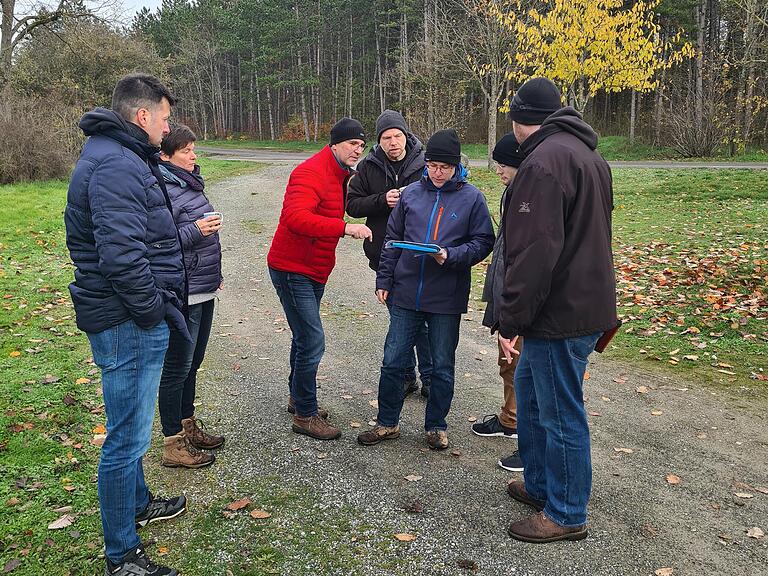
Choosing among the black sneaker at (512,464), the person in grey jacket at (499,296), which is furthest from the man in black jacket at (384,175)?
the black sneaker at (512,464)

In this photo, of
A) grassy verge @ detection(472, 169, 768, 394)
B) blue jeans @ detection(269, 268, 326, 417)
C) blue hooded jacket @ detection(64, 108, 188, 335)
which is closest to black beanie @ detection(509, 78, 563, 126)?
blue jeans @ detection(269, 268, 326, 417)

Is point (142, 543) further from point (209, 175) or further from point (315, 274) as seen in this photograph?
point (209, 175)

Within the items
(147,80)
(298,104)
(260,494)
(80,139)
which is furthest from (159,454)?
(298,104)

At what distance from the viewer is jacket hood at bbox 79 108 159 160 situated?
2.80 m

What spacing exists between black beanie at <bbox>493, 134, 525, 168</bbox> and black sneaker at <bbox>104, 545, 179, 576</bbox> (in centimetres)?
296

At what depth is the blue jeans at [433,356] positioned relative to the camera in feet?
14.0

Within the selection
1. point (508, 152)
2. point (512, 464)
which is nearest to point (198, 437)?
point (512, 464)

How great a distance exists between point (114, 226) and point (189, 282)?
4.24 ft

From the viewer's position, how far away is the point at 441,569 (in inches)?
124

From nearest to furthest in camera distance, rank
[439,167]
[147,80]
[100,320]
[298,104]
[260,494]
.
Answer: [100,320]
[147,80]
[260,494]
[439,167]
[298,104]

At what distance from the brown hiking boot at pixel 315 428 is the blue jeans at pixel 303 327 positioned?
0.15ft

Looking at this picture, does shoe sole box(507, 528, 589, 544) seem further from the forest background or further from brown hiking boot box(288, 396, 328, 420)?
the forest background

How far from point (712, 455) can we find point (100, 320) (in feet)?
13.4

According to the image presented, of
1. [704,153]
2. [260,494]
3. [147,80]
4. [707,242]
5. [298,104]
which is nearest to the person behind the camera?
[147,80]
